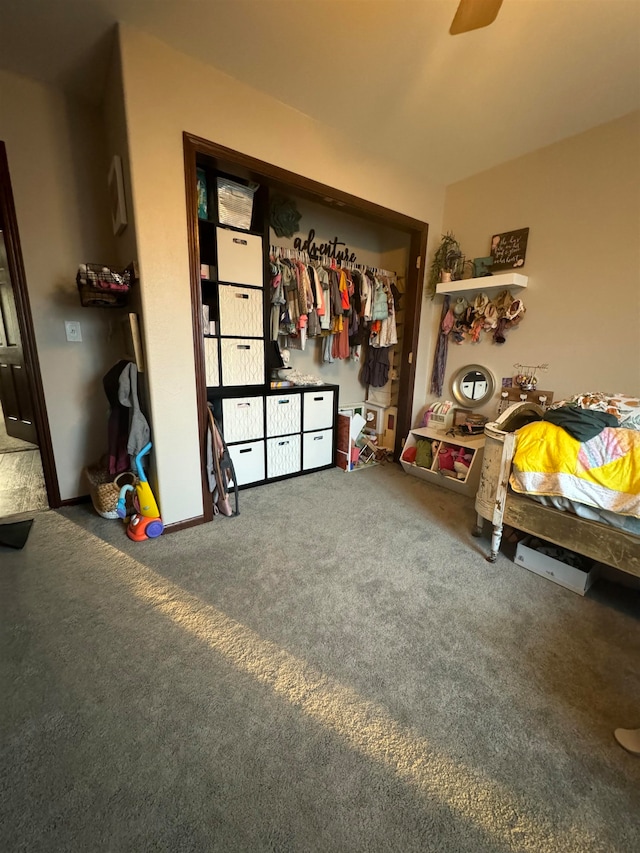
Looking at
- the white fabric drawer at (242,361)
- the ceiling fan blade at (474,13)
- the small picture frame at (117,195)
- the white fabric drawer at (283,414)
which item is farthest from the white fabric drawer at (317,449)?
the ceiling fan blade at (474,13)

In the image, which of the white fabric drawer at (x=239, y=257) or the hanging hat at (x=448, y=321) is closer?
the white fabric drawer at (x=239, y=257)

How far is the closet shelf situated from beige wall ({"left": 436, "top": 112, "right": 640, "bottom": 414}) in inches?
5.4

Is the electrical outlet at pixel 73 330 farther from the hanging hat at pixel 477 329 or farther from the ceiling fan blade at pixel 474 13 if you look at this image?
the hanging hat at pixel 477 329

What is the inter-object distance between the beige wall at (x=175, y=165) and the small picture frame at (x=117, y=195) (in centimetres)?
23

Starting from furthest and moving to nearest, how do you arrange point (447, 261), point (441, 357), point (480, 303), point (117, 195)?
point (441, 357), point (447, 261), point (480, 303), point (117, 195)

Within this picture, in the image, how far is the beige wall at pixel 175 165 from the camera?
5.51 feet

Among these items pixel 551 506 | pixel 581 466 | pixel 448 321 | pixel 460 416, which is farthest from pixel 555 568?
pixel 448 321

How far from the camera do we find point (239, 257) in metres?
2.34

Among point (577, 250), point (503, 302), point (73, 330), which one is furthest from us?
point (503, 302)

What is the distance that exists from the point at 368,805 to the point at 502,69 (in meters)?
3.12

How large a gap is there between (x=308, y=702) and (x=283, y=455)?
193 centimetres

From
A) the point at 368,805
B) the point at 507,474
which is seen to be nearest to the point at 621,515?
the point at 507,474

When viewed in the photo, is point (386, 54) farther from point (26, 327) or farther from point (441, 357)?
point (26, 327)

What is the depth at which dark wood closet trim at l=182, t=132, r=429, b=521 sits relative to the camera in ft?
6.14
